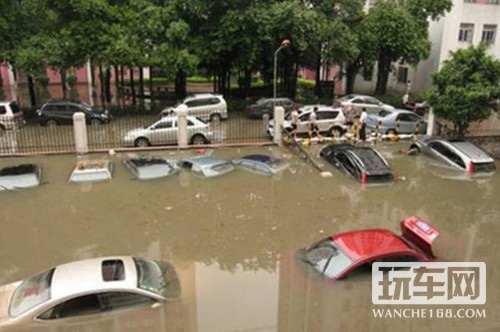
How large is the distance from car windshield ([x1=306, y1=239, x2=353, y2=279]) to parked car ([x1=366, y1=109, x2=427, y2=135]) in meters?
14.0

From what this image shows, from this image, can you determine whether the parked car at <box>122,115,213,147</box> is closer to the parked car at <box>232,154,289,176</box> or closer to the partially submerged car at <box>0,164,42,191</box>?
the parked car at <box>232,154,289,176</box>

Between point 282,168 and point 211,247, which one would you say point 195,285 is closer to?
point 211,247

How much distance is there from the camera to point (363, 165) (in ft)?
53.6

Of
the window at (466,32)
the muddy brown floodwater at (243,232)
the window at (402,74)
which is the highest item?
the window at (466,32)

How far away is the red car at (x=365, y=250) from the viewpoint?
9.37 m

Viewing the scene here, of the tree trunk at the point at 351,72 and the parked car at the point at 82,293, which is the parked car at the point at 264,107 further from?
the parked car at the point at 82,293

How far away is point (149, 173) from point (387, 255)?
9.55m

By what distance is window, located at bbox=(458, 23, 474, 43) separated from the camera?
3334 cm

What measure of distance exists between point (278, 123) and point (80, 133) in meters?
8.58

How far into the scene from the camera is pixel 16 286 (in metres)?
8.90

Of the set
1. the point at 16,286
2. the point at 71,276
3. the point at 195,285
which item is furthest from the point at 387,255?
the point at 16,286

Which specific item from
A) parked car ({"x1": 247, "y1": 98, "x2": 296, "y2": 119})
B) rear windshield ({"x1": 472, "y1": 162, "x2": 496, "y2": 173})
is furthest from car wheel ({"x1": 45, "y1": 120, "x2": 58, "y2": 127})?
rear windshield ({"x1": 472, "y1": 162, "x2": 496, "y2": 173})

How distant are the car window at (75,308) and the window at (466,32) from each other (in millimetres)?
33141

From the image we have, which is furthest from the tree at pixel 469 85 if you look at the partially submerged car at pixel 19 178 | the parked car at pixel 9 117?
the parked car at pixel 9 117
